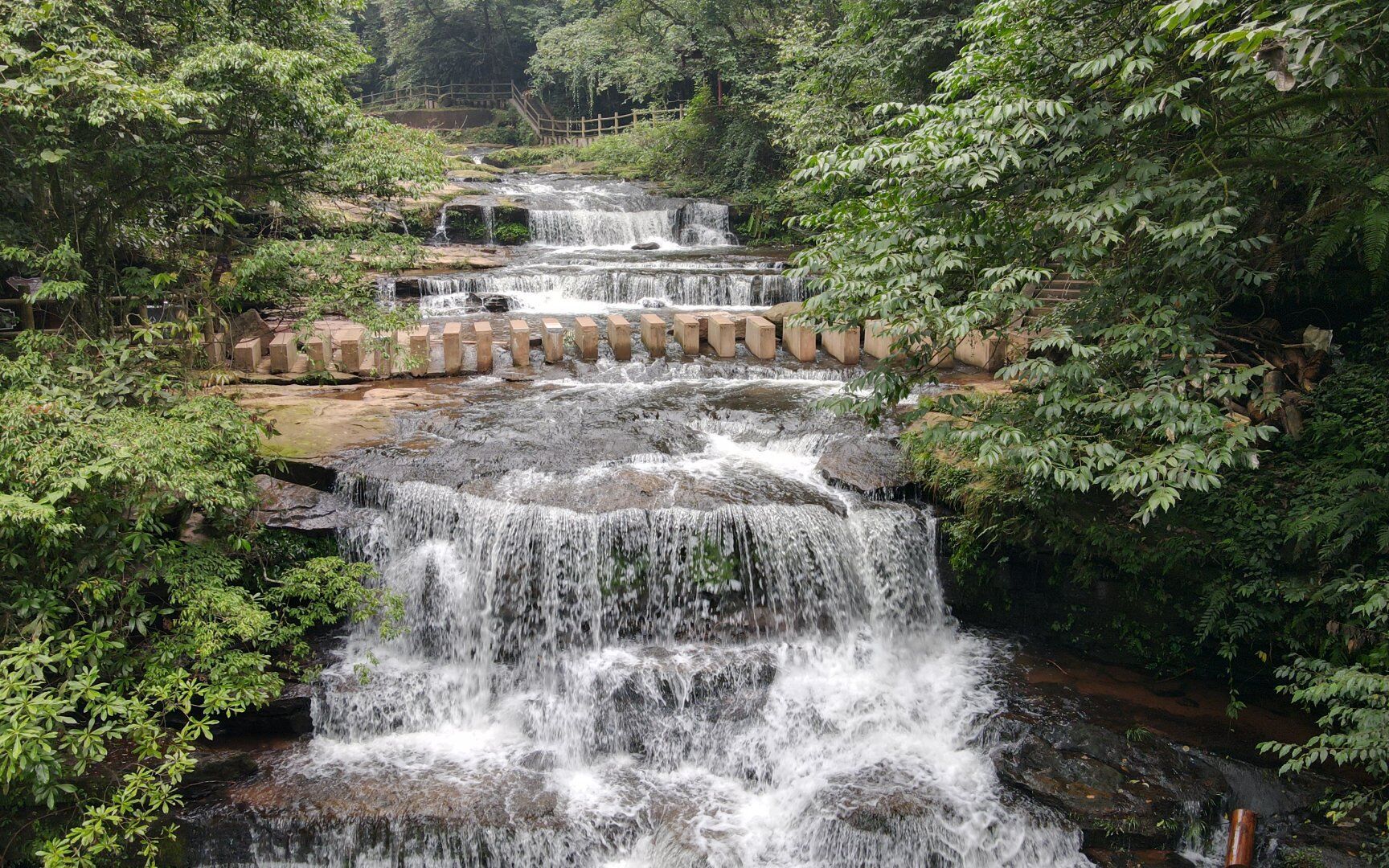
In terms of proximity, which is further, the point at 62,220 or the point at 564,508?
the point at 564,508

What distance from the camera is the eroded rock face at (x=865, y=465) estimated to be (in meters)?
7.32

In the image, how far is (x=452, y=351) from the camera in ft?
32.6

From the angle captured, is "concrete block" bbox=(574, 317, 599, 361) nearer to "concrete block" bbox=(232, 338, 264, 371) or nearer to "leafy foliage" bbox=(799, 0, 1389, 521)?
"concrete block" bbox=(232, 338, 264, 371)

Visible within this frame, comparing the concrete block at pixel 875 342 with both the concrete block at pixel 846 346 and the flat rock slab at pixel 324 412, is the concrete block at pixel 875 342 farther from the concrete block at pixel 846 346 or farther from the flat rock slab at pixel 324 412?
the flat rock slab at pixel 324 412

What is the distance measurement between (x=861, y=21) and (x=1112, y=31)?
34.7 feet

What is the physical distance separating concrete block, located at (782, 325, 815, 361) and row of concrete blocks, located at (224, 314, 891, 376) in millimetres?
10

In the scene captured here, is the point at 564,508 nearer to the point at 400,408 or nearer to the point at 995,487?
the point at 400,408

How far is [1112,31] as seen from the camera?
17.9 feet

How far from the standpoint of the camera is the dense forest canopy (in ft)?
15.7

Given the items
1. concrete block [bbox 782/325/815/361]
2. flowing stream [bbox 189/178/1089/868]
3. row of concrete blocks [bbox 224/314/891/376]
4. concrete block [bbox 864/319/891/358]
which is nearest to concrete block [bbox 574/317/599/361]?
row of concrete blocks [bbox 224/314/891/376]

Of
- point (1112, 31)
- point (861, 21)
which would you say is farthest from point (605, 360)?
point (861, 21)

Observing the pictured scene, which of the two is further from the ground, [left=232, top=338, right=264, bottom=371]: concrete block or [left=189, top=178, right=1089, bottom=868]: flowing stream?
[left=232, top=338, right=264, bottom=371]: concrete block

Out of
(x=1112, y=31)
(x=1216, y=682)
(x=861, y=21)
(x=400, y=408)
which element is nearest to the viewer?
(x=1112, y=31)

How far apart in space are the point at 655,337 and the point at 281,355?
14.2 feet
